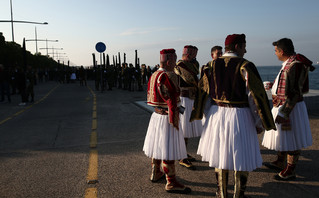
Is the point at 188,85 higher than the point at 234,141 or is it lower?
higher

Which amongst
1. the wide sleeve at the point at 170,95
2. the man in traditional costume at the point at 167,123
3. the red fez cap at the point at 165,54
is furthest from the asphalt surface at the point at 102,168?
the red fez cap at the point at 165,54

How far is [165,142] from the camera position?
3.75 metres

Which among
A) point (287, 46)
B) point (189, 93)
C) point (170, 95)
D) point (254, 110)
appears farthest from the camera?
point (189, 93)

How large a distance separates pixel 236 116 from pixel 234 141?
286 millimetres

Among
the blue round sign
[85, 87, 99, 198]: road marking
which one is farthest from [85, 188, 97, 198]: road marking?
the blue round sign

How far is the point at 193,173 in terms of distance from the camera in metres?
4.43

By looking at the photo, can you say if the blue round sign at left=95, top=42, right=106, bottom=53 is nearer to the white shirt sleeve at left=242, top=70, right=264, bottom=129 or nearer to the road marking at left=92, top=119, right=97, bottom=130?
the road marking at left=92, top=119, right=97, bottom=130

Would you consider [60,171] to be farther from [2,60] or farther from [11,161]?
[2,60]

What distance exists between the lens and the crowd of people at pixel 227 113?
3.13 metres

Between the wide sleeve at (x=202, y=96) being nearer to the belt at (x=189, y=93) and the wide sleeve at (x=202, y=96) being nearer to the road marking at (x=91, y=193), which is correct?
the belt at (x=189, y=93)

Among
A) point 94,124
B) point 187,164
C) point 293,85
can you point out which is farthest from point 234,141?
point 94,124

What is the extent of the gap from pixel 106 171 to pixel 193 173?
56.0 inches

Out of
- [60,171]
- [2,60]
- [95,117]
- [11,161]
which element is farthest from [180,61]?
[2,60]

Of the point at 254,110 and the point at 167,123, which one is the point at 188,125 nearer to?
the point at 167,123
